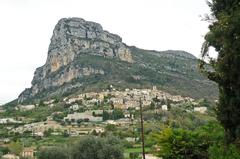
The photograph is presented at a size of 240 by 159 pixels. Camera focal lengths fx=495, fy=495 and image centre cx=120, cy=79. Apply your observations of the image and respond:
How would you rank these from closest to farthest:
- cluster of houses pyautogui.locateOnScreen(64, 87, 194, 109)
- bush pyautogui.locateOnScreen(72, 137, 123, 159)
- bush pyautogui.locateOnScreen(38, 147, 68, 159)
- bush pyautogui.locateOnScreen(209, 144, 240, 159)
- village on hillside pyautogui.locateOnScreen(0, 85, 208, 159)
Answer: bush pyautogui.locateOnScreen(209, 144, 240, 159) < bush pyautogui.locateOnScreen(72, 137, 123, 159) < bush pyautogui.locateOnScreen(38, 147, 68, 159) < village on hillside pyautogui.locateOnScreen(0, 85, 208, 159) < cluster of houses pyautogui.locateOnScreen(64, 87, 194, 109)

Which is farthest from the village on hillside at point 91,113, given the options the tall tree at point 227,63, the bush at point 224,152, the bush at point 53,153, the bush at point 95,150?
the tall tree at point 227,63

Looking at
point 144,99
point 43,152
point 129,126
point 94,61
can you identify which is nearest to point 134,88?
point 144,99

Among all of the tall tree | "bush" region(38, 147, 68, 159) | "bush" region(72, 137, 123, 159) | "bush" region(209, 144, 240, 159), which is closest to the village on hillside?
"bush" region(38, 147, 68, 159)

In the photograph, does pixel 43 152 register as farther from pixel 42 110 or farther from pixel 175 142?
pixel 42 110

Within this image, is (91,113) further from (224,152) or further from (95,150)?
(224,152)

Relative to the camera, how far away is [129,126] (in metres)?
112

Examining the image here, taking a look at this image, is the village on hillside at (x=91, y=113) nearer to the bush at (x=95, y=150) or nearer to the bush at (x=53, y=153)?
the bush at (x=53, y=153)

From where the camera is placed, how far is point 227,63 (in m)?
14.9

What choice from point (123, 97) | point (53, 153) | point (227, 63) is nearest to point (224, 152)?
point (227, 63)

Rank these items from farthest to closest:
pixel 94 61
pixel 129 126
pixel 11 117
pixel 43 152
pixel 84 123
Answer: pixel 94 61
pixel 11 117
pixel 84 123
pixel 129 126
pixel 43 152

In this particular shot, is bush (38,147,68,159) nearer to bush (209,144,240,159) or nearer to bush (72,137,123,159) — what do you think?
bush (72,137,123,159)

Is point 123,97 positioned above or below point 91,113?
above

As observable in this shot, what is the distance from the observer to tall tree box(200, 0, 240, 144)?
14.5 meters

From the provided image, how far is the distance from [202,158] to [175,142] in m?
1.23
